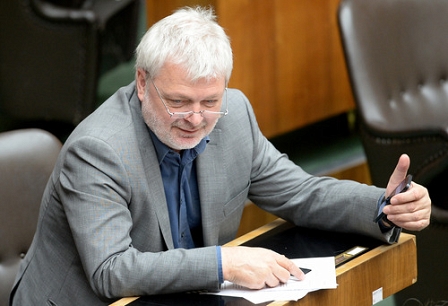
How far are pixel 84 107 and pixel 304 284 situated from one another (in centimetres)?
205

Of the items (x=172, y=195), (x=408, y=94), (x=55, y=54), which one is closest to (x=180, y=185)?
(x=172, y=195)

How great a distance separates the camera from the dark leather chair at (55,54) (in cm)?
388

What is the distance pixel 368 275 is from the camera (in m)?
2.35

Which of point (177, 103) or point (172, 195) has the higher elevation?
point (177, 103)

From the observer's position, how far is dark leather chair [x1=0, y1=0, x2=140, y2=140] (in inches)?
153

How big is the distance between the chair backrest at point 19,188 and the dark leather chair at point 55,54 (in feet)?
3.90

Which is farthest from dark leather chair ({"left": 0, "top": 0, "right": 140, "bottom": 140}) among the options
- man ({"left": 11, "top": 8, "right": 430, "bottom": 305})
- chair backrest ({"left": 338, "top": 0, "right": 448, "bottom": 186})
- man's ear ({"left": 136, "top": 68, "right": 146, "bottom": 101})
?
man's ear ({"left": 136, "top": 68, "right": 146, "bottom": 101})

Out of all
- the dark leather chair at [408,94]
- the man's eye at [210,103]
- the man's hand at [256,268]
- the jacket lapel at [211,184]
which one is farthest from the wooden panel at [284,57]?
the man's hand at [256,268]

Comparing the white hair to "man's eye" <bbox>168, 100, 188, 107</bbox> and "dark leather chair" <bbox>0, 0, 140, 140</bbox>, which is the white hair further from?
"dark leather chair" <bbox>0, 0, 140, 140</bbox>

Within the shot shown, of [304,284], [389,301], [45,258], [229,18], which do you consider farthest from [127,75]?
[304,284]

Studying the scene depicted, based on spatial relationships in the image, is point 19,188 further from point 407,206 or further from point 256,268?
point 407,206

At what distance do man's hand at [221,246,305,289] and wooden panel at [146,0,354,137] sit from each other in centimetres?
184

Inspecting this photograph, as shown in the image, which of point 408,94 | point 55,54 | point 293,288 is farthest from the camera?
point 55,54

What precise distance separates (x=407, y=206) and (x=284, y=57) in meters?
2.07
